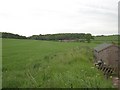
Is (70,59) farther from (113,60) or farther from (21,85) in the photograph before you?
(21,85)

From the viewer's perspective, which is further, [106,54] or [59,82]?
[106,54]

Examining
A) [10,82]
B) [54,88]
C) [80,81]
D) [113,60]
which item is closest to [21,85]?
[10,82]

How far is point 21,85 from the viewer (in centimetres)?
1270

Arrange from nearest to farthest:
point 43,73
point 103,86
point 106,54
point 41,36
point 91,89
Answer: point 91,89
point 103,86
point 43,73
point 106,54
point 41,36

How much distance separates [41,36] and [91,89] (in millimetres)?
94772

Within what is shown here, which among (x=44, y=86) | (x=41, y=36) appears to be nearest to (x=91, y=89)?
(x=44, y=86)

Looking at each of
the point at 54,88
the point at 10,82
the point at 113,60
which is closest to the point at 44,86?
the point at 54,88

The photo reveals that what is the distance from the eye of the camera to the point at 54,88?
12359 mm

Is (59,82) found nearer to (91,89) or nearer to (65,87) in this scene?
(65,87)

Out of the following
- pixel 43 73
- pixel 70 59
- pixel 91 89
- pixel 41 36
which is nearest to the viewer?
pixel 91 89

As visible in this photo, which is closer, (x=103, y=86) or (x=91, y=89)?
(x=91, y=89)

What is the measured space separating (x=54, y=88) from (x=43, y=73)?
11.3 ft

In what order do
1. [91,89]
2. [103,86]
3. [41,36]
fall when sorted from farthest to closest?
1. [41,36]
2. [103,86]
3. [91,89]

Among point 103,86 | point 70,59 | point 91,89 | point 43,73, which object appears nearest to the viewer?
point 91,89
